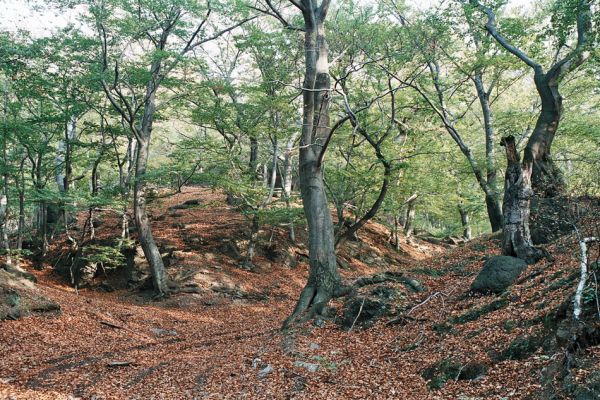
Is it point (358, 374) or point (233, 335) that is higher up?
point (358, 374)

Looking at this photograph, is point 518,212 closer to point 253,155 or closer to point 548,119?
point 548,119

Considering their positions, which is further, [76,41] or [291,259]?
[291,259]

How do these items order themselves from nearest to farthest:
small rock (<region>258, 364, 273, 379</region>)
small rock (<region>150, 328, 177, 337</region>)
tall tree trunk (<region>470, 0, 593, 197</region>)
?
1. small rock (<region>258, 364, 273, 379</region>)
2. tall tree trunk (<region>470, 0, 593, 197</region>)
3. small rock (<region>150, 328, 177, 337</region>)

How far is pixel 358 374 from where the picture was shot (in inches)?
251

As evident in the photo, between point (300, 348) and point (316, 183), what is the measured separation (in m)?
4.16

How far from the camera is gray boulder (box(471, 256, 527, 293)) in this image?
7.88 meters

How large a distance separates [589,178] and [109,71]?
1321 centimetres

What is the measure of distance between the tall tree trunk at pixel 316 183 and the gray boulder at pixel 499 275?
330 centimetres

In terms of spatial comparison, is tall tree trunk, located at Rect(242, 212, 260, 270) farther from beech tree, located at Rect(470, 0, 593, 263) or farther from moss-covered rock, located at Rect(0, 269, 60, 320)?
beech tree, located at Rect(470, 0, 593, 263)

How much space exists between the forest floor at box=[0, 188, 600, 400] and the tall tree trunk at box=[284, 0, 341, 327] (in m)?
1.07

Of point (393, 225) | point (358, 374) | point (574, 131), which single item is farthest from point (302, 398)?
point (393, 225)

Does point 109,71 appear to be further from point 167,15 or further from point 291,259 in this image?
point 291,259

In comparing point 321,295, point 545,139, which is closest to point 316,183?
point 321,295

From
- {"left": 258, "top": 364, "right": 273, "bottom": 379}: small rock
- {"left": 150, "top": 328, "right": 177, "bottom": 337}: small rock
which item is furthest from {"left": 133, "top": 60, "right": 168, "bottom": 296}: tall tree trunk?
{"left": 258, "top": 364, "right": 273, "bottom": 379}: small rock
